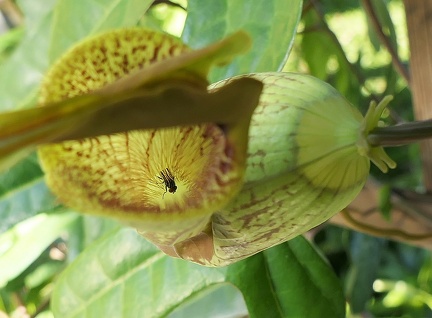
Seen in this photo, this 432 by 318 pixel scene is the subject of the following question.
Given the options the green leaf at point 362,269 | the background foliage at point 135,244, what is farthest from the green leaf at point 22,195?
the green leaf at point 362,269

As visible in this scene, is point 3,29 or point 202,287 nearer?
point 202,287

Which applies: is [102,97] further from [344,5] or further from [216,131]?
[344,5]

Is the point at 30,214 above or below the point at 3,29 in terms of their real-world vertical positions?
below

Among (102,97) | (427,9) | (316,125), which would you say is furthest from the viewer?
(427,9)

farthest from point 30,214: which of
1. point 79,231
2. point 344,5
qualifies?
point 344,5

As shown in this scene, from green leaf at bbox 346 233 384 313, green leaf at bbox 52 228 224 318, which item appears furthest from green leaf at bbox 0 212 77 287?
green leaf at bbox 346 233 384 313

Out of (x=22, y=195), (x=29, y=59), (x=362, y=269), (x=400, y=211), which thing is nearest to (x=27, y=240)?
(x=22, y=195)
